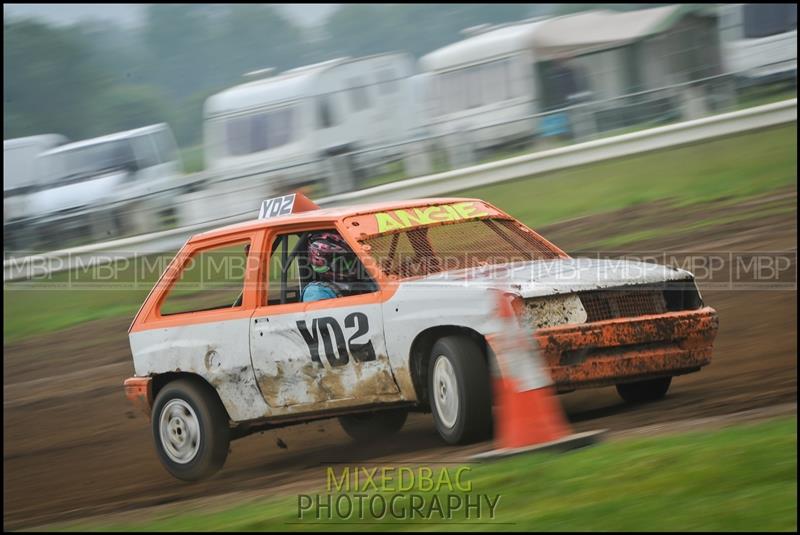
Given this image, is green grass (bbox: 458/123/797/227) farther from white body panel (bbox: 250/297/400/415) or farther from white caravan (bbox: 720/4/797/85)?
white body panel (bbox: 250/297/400/415)

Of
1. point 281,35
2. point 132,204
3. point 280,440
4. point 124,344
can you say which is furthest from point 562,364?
point 281,35

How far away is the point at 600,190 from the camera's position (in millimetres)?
15406

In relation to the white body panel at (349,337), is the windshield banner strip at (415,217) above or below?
above

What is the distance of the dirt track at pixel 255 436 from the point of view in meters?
6.36

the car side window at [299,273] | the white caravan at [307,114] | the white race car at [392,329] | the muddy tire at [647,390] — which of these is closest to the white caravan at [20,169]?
the white caravan at [307,114]

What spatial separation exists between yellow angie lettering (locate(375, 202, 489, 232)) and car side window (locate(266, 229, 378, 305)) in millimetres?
298

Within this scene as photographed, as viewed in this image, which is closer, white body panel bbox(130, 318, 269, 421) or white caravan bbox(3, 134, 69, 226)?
white body panel bbox(130, 318, 269, 421)

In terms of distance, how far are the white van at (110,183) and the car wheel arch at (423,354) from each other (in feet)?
34.7

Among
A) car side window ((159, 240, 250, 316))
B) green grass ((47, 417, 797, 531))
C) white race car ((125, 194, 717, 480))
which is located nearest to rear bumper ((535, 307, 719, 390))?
white race car ((125, 194, 717, 480))

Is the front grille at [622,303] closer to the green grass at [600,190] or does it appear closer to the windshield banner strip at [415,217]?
the windshield banner strip at [415,217]

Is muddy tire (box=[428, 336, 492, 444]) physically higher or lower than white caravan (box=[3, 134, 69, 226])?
lower

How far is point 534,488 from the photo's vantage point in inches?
182

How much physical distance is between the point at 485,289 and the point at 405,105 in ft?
42.9

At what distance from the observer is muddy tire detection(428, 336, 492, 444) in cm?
567
